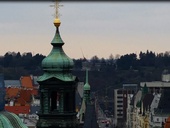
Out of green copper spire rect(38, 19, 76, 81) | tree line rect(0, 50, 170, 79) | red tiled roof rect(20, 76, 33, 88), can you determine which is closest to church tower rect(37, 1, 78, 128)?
green copper spire rect(38, 19, 76, 81)

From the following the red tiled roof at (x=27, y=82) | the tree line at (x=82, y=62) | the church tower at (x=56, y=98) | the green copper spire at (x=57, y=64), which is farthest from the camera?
the tree line at (x=82, y=62)

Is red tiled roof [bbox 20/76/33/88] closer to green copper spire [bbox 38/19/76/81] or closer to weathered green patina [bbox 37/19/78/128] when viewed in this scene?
green copper spire [bbox 38/19/76/81]

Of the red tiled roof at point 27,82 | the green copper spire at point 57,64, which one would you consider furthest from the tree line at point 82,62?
the green copper spire at point 57,64

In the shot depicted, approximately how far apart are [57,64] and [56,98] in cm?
88

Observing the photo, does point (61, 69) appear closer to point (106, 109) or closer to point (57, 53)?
point (57, 53)

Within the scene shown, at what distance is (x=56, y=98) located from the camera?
19.0m

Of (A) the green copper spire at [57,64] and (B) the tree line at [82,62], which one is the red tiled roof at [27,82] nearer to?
(B) the tree line at [82,62]

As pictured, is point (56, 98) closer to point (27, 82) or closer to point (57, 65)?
point (57, 65)

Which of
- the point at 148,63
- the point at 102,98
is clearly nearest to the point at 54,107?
the point at 102,98

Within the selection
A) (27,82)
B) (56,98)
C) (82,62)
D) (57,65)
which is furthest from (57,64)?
(82,62)

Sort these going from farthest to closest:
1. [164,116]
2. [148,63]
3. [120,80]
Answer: [148,63], [120,80], [164,116]

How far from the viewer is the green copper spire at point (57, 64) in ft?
62.2

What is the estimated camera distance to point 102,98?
120688 millimetres

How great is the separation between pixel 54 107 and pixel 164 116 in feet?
105
